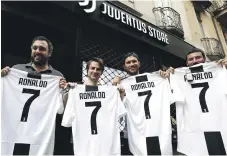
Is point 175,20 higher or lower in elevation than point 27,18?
higher

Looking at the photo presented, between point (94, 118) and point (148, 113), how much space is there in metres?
0.78

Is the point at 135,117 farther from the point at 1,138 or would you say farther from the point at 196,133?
the point at 1,138

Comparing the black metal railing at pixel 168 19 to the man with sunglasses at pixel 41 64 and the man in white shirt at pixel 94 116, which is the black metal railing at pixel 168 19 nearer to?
the man in white shirt at pixel 94 116

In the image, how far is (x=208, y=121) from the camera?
124 inches

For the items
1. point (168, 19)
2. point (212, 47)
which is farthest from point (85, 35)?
point (212, 47)

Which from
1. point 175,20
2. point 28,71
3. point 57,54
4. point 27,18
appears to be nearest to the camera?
point 28,71

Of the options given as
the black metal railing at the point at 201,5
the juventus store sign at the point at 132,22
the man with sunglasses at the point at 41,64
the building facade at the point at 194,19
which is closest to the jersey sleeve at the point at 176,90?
the man with sunglasses at the point at 41,64

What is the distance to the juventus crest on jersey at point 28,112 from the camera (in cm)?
285

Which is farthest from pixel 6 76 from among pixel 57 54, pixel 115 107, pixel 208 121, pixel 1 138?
pixel 208 121

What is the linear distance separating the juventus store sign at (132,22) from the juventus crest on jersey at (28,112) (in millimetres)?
2960

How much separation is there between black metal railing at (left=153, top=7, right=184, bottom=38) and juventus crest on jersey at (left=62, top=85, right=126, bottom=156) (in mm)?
5639

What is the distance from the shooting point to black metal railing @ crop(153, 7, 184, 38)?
8406mm

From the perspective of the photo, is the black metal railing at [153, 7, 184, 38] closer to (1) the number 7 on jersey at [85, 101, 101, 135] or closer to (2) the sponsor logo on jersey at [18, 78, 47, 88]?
(1) the number 7 on jersey at [85, 101, 101, 135]

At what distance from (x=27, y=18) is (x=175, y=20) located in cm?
625
